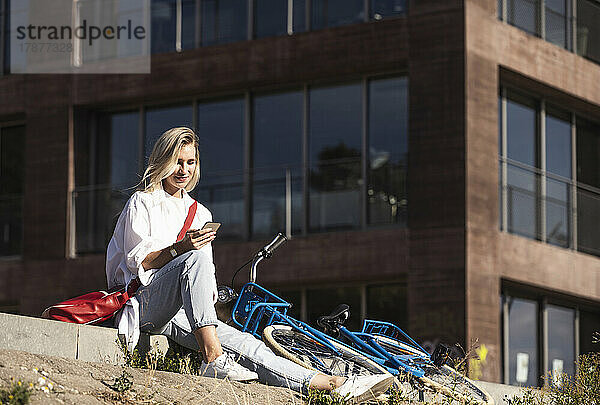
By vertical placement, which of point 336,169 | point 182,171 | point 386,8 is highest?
point 386,8

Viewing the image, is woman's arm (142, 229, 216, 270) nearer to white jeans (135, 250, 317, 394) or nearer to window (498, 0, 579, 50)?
white jeans (135, 250, 317, 394)

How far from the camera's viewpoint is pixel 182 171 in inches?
317

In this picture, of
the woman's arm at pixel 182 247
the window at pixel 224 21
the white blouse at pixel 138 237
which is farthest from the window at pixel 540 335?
the woman's arm at pixel 182 247

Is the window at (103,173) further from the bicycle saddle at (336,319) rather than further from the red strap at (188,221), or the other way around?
the red strap at (188,221)

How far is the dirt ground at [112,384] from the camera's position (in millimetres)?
6082

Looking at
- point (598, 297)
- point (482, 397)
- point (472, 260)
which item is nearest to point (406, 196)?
point (472, 260)

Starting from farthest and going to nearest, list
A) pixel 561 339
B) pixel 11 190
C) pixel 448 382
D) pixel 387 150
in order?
pixel 11 190 → pixel 561 339 → pixel 387 150 → pixel 448 382

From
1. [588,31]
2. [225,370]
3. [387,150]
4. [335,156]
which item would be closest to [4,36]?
[335,156]

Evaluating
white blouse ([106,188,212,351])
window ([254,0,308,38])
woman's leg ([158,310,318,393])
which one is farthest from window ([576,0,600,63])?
woman's leg ([158,310,318,393])

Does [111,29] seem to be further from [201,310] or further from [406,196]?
[201,310]

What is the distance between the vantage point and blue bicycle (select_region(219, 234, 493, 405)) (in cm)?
812

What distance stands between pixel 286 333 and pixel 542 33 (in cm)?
1296

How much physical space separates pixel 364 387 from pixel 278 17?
Result: 520 inches

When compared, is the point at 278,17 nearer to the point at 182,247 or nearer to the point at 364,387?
the point at 182,247
